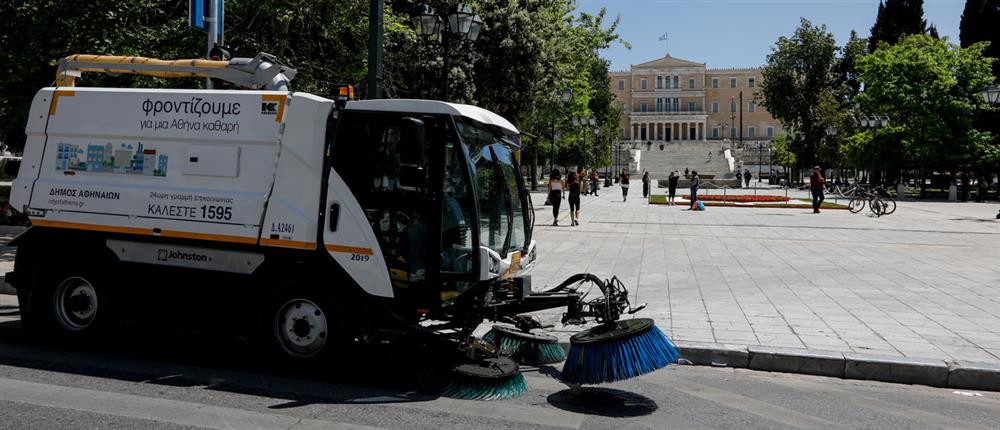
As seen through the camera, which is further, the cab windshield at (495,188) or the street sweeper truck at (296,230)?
the cab windshield at (495,188)

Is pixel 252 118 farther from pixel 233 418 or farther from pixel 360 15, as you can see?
pixel 360 15

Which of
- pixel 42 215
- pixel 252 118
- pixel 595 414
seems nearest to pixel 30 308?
pixel 42 215

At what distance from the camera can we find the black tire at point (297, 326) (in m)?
5.94

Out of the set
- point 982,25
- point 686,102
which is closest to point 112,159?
point 982,25

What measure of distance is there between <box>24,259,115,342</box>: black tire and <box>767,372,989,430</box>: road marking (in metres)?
5.90

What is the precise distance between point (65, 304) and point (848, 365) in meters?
6.92

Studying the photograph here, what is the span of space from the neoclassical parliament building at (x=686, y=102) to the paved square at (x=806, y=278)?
113 metres

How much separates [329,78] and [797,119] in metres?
61.8

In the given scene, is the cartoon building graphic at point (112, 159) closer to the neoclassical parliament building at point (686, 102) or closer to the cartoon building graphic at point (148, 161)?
the cartoon building graphic at point (148, 161)

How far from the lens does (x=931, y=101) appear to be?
42125mm

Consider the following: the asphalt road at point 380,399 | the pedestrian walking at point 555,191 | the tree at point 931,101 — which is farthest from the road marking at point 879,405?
the tree at point 931,101

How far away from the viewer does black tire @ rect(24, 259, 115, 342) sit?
6.63 metres

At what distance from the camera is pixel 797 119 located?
70750 mm

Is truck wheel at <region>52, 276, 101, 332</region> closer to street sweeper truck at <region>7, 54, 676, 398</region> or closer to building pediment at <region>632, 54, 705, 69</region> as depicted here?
street sweeper truck at <region>7, 54, 676, 398</region>
